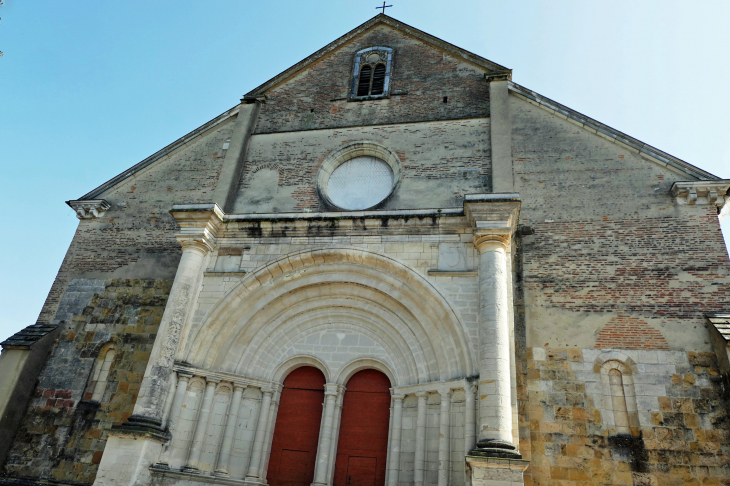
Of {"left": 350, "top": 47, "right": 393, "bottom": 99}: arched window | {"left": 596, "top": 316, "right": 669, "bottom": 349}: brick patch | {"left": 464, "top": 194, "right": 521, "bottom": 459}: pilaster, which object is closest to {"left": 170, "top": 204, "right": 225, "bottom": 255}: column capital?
{"left": 350, "top": 47, "right": 393, "bottom": 99}: arched window

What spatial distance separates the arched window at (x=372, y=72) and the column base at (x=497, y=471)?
8211 millimetres

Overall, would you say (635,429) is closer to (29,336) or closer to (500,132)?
(500,132)

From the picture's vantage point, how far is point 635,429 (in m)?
7.68

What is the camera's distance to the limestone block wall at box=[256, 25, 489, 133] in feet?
37.5

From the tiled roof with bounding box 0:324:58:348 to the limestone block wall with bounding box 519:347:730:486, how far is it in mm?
8791

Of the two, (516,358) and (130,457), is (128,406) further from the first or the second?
(516,358)

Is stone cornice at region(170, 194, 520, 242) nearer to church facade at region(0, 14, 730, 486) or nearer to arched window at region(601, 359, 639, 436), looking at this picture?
church facade at region(0, 14, 730, 486)

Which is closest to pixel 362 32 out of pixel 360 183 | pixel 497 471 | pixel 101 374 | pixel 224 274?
pixel 360 183

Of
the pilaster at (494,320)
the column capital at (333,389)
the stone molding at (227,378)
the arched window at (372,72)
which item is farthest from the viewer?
the arched window at (372,72)

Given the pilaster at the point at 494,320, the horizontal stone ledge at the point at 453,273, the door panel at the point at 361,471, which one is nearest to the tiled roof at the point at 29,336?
the door panel at the point at 361,471

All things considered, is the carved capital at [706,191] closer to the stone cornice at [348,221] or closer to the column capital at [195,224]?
the stone cornice at [348,221]

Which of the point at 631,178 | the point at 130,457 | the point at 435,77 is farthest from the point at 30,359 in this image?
the point at 631,178

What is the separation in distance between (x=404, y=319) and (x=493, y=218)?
227 centimetres

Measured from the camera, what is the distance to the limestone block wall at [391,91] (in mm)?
11422
